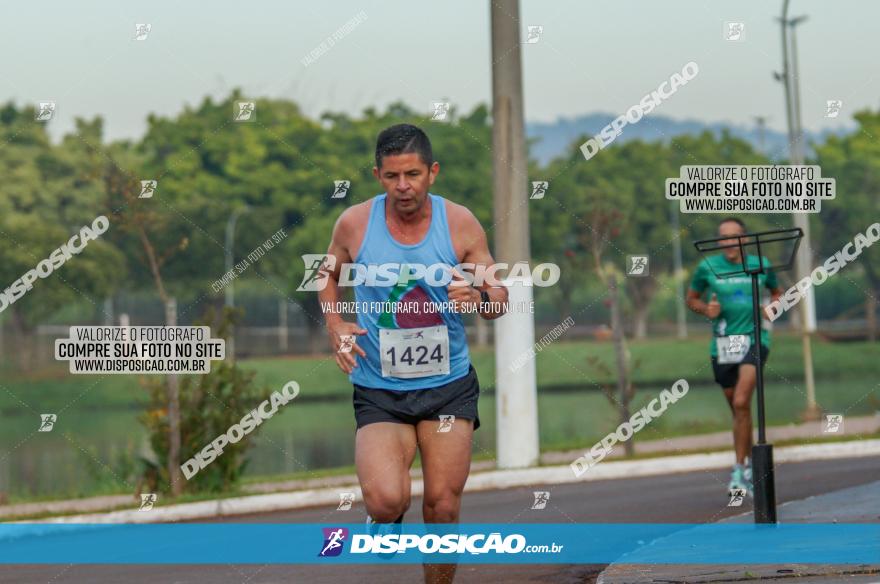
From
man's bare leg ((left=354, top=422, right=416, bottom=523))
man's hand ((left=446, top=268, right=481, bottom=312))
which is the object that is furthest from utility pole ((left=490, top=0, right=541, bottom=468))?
man's hand ((left=446, top=268, right=481, bottom=312))

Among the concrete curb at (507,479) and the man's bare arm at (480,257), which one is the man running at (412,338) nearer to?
the man's bare arm at (480,257)

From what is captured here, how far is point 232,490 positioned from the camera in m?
14.2

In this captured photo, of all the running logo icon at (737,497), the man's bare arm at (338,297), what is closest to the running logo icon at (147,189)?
the running logo icon at (737,497)

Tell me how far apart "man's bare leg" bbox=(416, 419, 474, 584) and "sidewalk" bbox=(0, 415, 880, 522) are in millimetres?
6561

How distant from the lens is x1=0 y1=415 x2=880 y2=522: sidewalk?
12891 millimetres

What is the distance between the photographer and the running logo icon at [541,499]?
12.0 meters

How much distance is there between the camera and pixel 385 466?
21.2 ft

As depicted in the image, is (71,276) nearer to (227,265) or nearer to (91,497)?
(227,265)

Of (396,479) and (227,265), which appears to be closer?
(396,479)

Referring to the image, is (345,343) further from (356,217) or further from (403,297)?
(356,217)

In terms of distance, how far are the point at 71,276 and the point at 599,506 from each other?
55.0 meters

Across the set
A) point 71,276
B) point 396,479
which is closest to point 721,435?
point 396,479

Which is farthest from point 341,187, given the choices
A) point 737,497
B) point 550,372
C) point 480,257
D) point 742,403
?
point 550,372

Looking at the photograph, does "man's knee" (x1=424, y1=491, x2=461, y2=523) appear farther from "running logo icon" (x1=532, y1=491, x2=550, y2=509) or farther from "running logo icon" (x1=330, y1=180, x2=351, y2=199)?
"running logo icon" (x1=330, y1=180, x2=351, y2=199)
